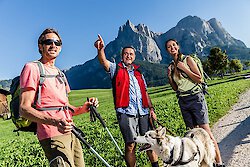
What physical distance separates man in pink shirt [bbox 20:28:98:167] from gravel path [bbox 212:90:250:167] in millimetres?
5218

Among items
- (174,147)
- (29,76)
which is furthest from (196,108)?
(29,76)

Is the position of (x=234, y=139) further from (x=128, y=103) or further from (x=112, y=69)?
→ (x=112, y=69)

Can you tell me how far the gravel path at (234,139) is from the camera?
742cm

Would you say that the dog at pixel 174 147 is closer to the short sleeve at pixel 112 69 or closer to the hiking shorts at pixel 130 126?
the hiking shorts at pixel 130 126

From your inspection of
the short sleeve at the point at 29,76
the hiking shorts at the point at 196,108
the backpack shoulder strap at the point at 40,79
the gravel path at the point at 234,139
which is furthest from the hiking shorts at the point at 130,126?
the gravel path at the point at 234,139

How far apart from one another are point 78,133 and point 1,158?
25.2ft

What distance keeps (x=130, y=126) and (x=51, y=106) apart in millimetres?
2494

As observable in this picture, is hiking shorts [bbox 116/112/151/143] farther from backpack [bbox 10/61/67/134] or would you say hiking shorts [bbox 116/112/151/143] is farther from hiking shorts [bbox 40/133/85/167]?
backpack [bbox 10/61/67/134]

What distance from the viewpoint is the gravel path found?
7.42 m

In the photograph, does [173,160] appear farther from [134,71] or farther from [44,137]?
[44,137]

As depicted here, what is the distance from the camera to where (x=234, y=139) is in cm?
970

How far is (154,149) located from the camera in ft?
18.1

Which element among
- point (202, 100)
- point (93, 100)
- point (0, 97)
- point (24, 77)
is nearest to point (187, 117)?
point (202, 100)

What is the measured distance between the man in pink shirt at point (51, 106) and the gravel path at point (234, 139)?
5218 mm
